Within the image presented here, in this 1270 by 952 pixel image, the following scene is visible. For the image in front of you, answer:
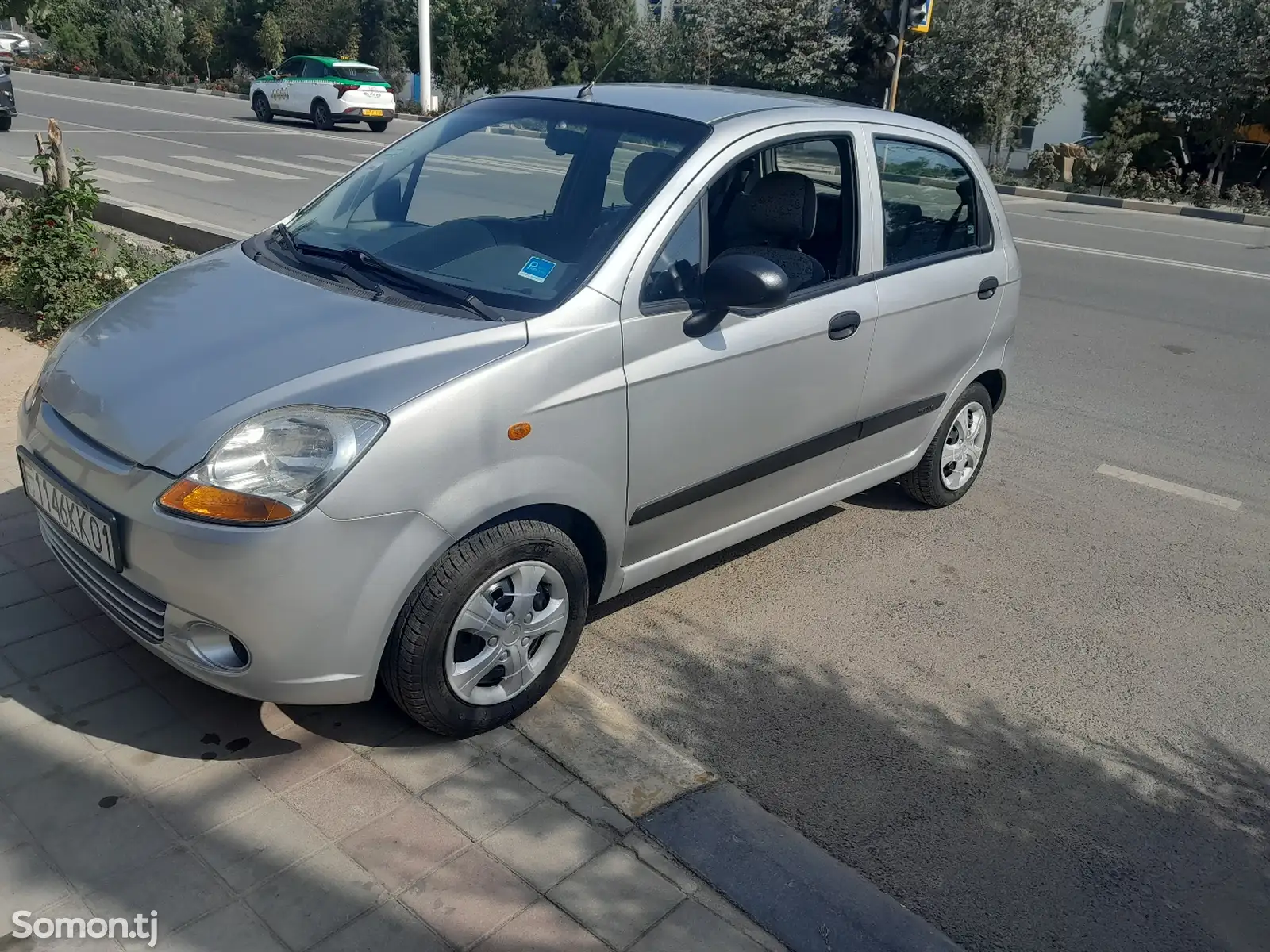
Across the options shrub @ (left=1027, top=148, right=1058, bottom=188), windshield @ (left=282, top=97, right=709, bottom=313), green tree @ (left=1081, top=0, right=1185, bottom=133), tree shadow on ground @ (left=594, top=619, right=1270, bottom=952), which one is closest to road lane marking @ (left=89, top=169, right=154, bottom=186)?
windshield @ (left=282, top=97, right=709, bottom=313)

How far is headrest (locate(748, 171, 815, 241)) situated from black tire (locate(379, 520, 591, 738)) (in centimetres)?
153

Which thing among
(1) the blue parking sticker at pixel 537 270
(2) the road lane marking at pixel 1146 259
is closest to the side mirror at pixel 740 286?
(1) the blue parking sticker at pixel 537 270

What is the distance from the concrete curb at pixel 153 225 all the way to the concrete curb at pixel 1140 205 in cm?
1517

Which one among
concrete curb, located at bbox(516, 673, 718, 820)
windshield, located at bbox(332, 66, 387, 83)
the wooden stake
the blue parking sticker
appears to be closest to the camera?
concrete curb, located at bbox(516, 673, 718, 820)

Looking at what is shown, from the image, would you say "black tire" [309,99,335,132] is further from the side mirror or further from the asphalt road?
the side mirror

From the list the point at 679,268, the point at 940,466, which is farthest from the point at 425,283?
the point at 940,466

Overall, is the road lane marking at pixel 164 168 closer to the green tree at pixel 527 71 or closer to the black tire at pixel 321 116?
the black tire at pixel 321 116

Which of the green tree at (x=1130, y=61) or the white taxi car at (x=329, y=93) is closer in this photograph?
the green tree at (x=1130, y=61)

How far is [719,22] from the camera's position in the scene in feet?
89.3

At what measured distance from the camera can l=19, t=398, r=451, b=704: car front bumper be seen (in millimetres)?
2693

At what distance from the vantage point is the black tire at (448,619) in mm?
2922

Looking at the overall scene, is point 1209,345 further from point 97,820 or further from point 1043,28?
point 1043,28

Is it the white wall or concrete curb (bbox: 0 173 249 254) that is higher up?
the white wall

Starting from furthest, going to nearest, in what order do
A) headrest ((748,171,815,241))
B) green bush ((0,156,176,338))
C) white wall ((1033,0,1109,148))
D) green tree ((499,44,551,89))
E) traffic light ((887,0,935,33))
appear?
green tree ((499,44,551,89)) < white wall ((1033,0,1109,148)) < traffic light ((887,0,935,33)) < green bush ((0,156,176,338)) < headrest ((748,171,815,241))
